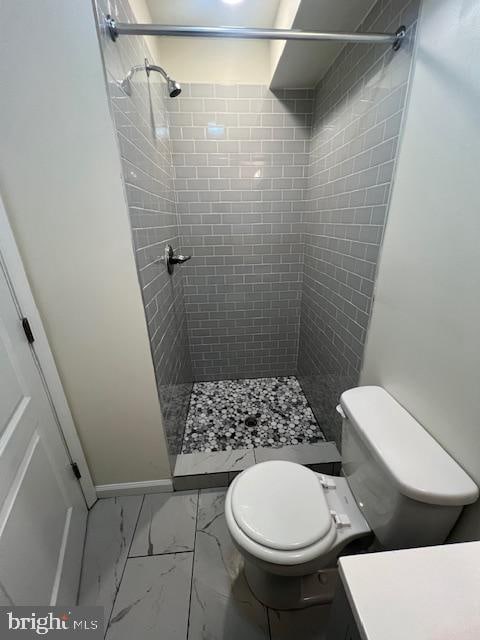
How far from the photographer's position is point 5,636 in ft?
2.20

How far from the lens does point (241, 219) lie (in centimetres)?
191

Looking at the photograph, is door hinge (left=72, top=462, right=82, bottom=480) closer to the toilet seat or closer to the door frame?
the door frame

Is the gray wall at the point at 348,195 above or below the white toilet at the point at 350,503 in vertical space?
above

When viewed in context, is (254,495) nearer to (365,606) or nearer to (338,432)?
(365,606)

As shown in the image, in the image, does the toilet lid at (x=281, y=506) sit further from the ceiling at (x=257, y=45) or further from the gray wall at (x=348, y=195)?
the ceiling at (x=257, y=45)

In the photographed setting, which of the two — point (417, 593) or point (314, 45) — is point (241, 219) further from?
point (417, 593)

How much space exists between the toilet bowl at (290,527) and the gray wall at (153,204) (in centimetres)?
61

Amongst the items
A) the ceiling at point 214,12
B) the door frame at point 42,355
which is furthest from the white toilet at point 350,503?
the ceiling at point 214,12

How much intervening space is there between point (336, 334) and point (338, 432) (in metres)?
0.59

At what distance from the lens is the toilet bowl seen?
813 mm

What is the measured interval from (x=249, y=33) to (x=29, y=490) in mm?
1713

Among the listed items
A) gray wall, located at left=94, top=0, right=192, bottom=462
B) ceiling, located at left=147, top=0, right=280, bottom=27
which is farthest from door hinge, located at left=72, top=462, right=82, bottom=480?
ceiling, located at left=147, top=0, right=280, bottom=27

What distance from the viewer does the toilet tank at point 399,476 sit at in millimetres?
654

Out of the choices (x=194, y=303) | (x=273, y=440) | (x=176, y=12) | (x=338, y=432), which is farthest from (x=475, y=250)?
(x=176, y=12)
